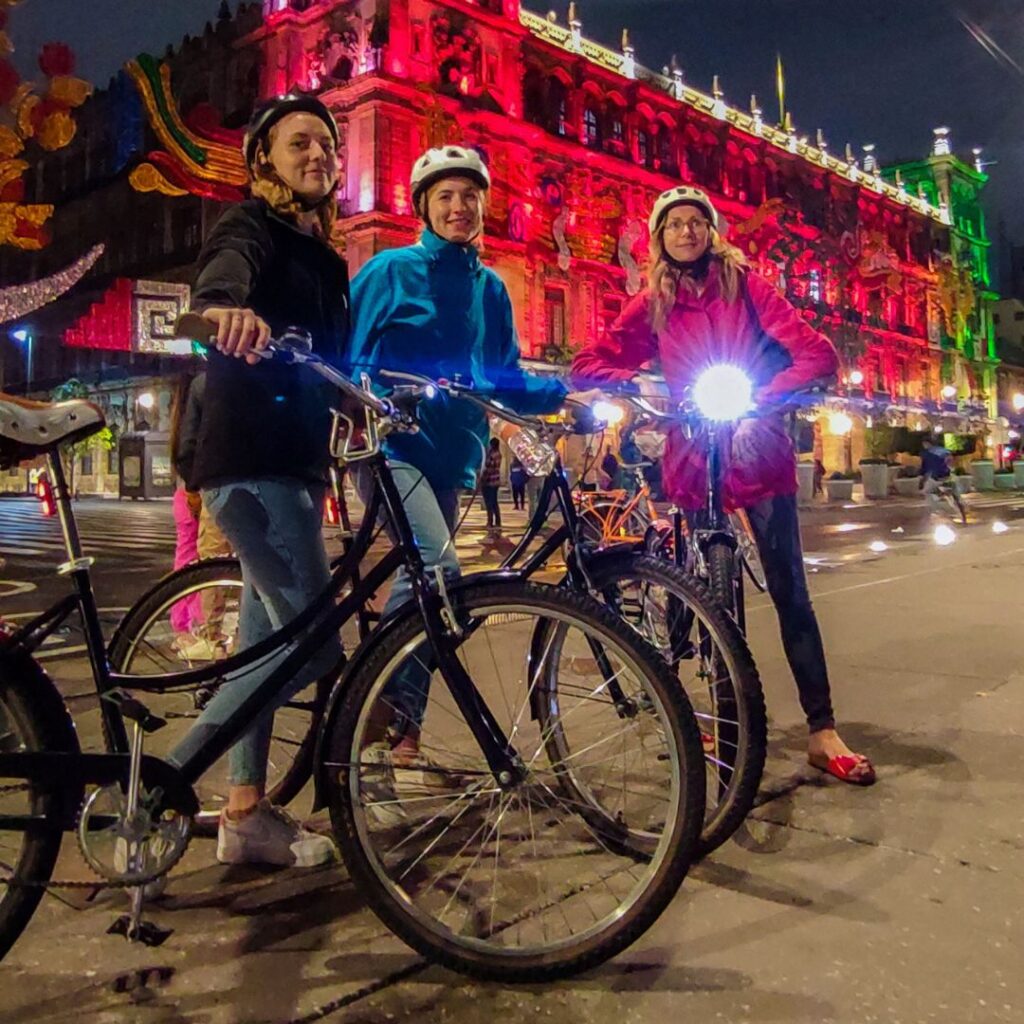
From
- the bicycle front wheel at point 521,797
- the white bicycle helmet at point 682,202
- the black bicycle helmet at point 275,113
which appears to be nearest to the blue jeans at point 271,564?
the bicycle front wheel at point 521,797

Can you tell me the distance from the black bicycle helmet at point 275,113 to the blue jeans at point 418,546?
38.2 inches

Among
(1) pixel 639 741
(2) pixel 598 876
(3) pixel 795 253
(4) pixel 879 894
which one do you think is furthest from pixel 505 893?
(3) pixel 795 253

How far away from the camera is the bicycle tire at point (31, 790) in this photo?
6.77 ft

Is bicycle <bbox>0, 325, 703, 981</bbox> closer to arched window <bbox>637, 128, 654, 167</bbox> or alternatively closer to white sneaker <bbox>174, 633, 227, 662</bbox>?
white sneaker <bbox>174, 633, 227, 662</bbox>

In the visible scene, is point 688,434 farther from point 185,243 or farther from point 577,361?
point 185,243

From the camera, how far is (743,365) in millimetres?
3477

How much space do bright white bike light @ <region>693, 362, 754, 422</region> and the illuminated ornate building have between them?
20463 mm

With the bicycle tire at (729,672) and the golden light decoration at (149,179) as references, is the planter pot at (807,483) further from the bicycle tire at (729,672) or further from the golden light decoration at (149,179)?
the bicycle tire at (729,672)

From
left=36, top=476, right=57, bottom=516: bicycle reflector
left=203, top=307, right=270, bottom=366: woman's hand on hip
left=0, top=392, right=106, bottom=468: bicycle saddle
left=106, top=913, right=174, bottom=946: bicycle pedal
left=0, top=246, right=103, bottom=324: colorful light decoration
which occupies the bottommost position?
left=106, top=913, right=174, bottom=946: bicycle pedal

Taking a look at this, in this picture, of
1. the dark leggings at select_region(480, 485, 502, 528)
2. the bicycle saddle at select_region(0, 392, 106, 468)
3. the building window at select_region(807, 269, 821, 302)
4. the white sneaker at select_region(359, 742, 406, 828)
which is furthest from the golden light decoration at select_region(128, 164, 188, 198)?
the building window at select_region(807, 269, 821, 302)

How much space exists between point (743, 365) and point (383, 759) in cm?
192

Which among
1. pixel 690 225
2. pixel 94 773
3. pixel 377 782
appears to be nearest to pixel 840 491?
pixel 690 225

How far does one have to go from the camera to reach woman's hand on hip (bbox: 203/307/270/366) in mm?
2053

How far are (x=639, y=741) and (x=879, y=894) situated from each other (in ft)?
2.31
